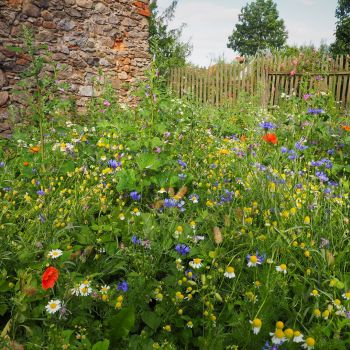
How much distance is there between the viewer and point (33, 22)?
629cm

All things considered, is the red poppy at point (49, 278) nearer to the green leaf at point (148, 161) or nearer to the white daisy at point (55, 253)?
the white daisy at point (55, 253)

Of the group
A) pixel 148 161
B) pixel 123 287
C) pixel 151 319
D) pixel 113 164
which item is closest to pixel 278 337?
pixel 151 319

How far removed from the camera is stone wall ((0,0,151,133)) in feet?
19.4

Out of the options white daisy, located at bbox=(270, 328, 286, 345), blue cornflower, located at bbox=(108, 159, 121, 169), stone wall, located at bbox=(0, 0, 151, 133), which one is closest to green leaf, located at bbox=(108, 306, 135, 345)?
white daisy, located at bbox=(270, 328, 286, 345)

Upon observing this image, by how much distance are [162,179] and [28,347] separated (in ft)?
5.41

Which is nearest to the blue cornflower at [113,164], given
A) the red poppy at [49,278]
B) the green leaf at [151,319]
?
the green leaf at [151,319]

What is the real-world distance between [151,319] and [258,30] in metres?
61.1

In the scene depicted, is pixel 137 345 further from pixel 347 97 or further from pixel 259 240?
pixel 347 97

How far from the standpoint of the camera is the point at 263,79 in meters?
10.5

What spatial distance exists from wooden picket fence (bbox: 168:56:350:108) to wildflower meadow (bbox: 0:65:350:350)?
711cm

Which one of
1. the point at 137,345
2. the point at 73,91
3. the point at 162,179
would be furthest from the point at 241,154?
the point at 73,91

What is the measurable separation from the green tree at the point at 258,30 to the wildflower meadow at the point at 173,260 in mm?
56524

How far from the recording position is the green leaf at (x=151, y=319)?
5.54 feet

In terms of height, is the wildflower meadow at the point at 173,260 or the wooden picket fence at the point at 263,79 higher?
the wooden picket fence at the point at 263,79
